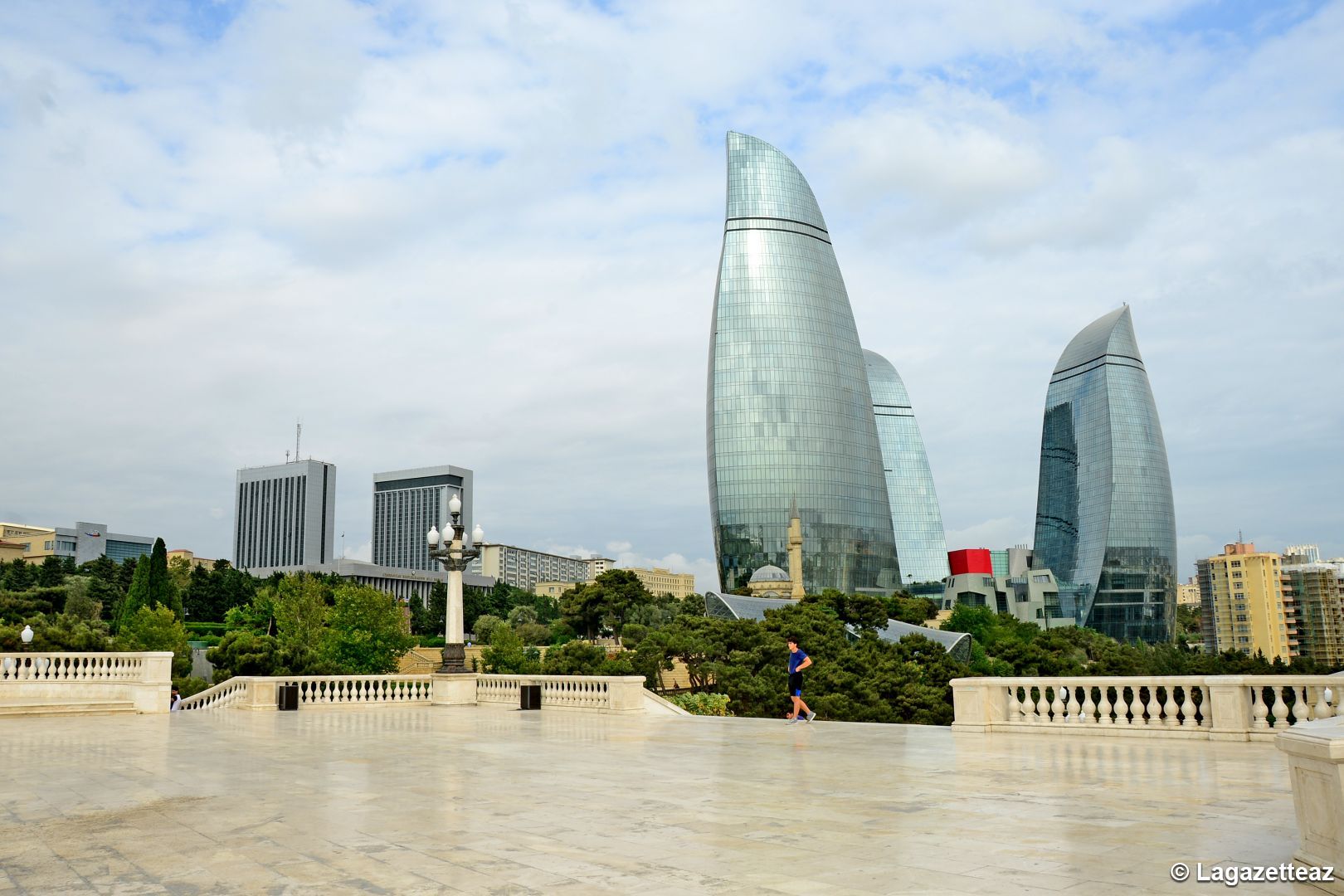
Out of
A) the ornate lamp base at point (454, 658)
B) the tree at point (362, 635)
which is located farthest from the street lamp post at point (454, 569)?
the tree at point (362, 635)

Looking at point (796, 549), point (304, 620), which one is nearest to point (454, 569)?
point (304, 620)

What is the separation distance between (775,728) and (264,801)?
36.6ft

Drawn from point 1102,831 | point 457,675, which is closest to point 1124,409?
point 457,675

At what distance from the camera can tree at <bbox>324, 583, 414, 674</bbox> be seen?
61.5m

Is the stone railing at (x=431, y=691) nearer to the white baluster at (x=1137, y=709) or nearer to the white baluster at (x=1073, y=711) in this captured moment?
the white baluster at (x=1073, y=711)

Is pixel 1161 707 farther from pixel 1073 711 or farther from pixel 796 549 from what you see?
pixel 796 549

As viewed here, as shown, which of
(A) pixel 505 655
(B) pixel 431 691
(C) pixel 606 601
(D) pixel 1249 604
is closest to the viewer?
(B) pixel 431 691

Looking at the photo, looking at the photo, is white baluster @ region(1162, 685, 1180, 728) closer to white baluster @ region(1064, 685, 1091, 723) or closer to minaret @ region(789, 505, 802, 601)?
white baluster @ region(1064, 685, 1091, 723)

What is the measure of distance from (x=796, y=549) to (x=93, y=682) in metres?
97.6

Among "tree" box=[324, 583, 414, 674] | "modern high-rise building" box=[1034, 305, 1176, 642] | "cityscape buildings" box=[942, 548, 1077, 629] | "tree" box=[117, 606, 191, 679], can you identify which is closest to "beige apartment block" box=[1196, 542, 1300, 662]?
"modern high-rise building" box=[1034, 305, 1176, 642]

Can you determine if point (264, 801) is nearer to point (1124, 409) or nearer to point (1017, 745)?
point (1017, 745)

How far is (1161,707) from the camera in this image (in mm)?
15812

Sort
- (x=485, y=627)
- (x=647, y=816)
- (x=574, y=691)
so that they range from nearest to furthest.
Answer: (x=647, y=816), (x=574, y=691), (x=485, y=627)

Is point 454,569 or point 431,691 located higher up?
point 454,569
